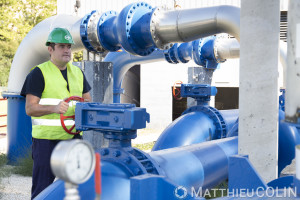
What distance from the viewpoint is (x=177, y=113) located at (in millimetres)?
13586

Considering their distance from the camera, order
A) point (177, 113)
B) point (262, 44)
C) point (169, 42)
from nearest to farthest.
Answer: point (262, 44)
point (169, 42)
point (177, 113)

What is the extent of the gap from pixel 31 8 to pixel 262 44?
2149cm

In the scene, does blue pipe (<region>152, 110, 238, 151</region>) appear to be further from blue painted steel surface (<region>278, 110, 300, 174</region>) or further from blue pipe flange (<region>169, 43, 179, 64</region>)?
blue pipe flange (<region>169, 43, 179, 64</region>)

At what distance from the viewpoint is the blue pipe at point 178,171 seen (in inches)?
84.4

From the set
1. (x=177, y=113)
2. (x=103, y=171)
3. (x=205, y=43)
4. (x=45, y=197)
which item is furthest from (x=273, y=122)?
(x=177, y=113)

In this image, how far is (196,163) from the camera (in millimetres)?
3029

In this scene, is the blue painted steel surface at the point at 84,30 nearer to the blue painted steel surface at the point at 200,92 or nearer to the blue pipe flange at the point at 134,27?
the blue pipe flange at the point at 134,27

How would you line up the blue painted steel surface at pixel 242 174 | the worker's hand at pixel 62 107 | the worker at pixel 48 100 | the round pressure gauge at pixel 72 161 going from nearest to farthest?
the round pressure gauge at pixel 72 161 → the blue painted steel surface at pixel 242 174 → the worker's hand at pixel 62 107 → the worker at pixel 48 100

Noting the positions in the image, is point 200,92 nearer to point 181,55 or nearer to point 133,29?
point 181,55

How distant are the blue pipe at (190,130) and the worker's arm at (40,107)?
167 cm

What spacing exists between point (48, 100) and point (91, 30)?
6.08ft

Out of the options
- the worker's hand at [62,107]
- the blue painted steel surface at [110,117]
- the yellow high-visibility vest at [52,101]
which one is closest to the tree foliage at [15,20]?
the yellow high-visibility vest at [52,101]

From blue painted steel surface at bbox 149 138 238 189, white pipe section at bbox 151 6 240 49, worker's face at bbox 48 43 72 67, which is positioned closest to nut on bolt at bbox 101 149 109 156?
blue painted steel surface at bbox 149 138 238 189

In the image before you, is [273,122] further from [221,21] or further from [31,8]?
[31,8]
